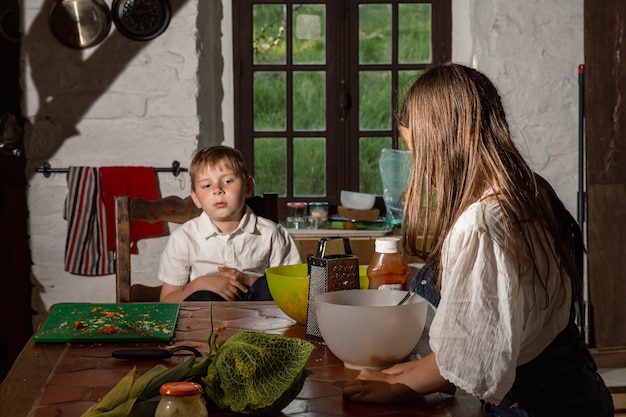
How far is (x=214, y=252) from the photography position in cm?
242

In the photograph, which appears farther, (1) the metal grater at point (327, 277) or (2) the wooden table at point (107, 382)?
(1) the metal grater at point (327, 277)

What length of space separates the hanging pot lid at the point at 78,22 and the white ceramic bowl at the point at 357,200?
1.15 metres

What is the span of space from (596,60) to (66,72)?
6.22 feet

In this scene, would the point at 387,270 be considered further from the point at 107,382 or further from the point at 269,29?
the point at 269,29

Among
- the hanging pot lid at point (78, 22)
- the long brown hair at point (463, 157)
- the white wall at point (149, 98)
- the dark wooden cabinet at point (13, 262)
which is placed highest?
the hanging pot lid at point (78, 22)

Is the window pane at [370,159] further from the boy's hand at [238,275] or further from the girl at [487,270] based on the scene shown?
the girl at [487,270]

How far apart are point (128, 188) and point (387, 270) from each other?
204cm

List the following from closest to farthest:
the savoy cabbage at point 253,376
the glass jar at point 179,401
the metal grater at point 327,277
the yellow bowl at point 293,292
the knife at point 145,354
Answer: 1. the glass jar at point 179,401
2. the savoy cabbage at point 253,376
3. the knife at point 145,354
4. the metal grater at point 327,277
5. the yellow bowl at point 293,292

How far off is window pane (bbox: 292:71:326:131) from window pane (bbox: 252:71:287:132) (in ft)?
0.17

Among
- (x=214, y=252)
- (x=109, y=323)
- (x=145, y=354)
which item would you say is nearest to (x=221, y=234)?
(x=214, y=252)

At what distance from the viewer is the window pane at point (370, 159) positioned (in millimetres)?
3857

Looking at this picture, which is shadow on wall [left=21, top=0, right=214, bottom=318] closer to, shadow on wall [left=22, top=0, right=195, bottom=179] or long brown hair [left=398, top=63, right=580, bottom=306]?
shadow on wall [left=22, top=0, right=195, bottom=179]

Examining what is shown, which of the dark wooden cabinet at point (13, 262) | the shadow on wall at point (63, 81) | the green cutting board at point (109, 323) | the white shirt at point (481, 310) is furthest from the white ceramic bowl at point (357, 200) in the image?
the white shirt at point (481, 310)

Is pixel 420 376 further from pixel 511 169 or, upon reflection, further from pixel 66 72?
pixel 66 72
